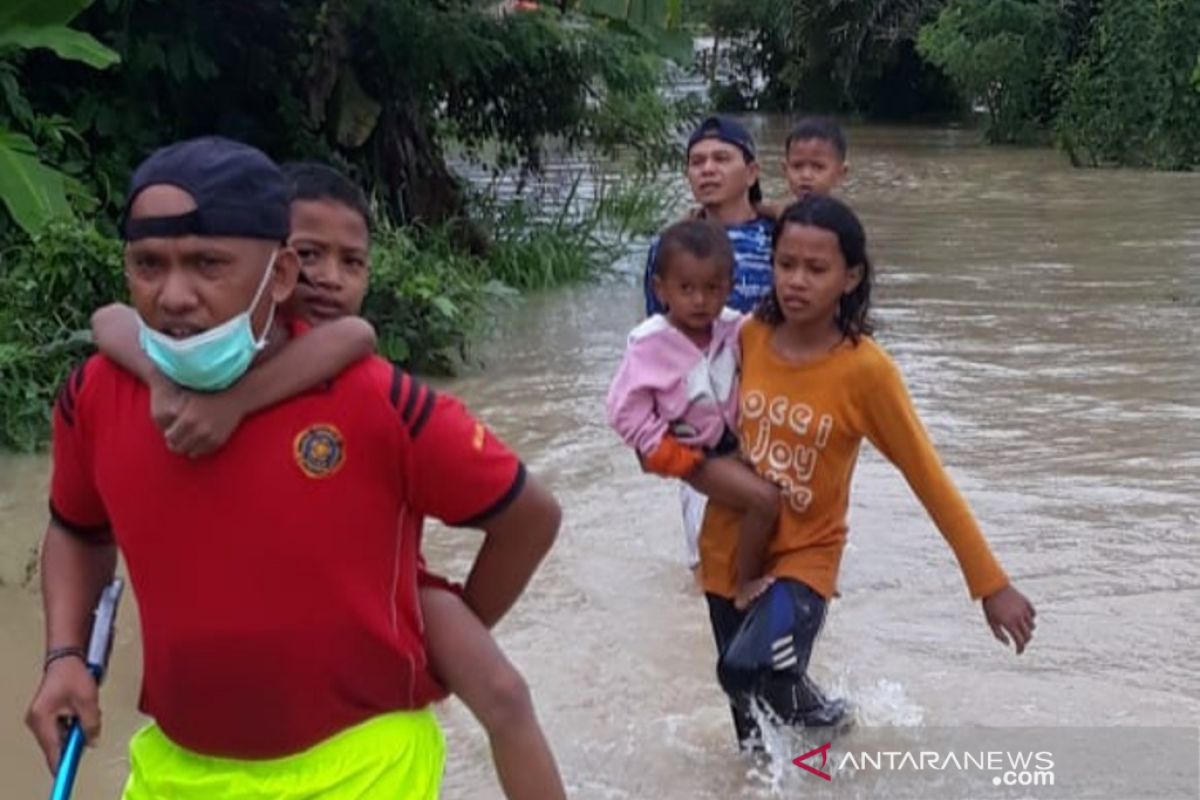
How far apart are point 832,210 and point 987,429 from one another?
4.67 meters

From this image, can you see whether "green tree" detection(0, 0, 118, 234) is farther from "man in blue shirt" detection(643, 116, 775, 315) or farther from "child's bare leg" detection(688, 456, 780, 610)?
"child's bare leg" detection(688, 456, 780, 610)

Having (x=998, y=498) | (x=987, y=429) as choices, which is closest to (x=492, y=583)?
(x=998, y=498)

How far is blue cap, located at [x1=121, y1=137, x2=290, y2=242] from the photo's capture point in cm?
257

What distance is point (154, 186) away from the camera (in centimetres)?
260

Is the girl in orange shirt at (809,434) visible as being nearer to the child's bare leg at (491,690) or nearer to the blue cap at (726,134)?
the blue cap at (726,134)

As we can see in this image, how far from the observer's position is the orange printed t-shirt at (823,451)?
174 inches

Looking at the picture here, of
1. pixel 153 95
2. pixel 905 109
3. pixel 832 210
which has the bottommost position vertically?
pixel 905 109

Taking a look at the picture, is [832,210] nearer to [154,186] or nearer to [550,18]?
[154,186]

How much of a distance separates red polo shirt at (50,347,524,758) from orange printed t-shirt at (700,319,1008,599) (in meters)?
1.93

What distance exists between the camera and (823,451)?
4.56 metres

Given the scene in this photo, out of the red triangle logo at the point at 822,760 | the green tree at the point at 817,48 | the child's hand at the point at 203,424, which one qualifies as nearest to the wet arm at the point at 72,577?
the child's hand at the point at 203,424

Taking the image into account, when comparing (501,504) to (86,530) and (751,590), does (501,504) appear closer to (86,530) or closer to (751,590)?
(86,530)

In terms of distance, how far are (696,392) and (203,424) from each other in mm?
2339

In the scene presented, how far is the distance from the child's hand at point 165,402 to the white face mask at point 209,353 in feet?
0.05
